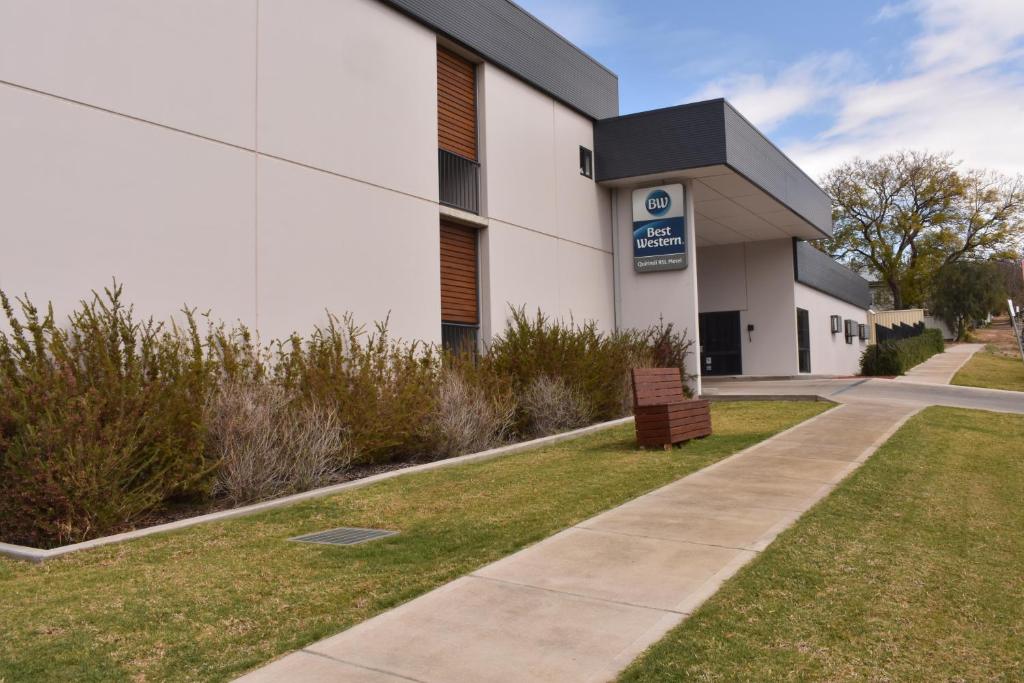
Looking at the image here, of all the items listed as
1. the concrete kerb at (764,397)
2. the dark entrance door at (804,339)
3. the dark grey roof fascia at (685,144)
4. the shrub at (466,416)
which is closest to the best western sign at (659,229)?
the dark grey roof fascia at (685,144)

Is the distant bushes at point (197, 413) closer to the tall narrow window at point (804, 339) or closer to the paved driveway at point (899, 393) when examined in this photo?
the paved driveway at point (899, 393)

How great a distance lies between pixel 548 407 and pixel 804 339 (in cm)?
1648

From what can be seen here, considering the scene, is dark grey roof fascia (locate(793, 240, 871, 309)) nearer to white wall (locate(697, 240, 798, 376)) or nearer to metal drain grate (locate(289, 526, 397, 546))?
white wall (locate(697, 240, 798, 376))

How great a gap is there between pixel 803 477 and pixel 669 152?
11.0 m

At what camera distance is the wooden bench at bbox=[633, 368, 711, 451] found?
1024 centimetres

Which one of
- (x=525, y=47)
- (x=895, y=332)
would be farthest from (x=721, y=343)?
(x=895, y=332)

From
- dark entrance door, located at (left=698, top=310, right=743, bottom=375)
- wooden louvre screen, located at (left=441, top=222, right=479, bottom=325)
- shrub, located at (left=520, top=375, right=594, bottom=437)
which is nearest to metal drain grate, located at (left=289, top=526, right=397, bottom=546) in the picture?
shrub, located at (left=520, top=375, right=594, bottom=437)

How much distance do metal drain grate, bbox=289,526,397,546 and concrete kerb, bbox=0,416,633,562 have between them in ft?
3.89

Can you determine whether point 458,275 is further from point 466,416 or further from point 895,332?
point 895,332

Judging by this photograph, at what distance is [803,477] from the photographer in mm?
8047

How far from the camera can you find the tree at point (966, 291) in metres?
56.5

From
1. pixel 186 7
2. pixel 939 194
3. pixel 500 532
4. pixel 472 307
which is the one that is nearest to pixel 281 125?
pixel 186 7

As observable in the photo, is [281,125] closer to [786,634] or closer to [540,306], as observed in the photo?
[540,306]

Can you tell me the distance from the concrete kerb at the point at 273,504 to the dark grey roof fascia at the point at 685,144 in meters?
7.62
